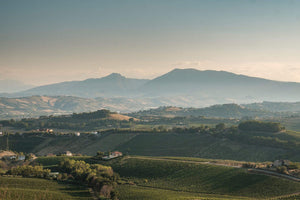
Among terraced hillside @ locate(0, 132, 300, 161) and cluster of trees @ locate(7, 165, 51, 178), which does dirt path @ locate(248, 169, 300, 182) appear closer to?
terraced hillside @ locate(0, 132, 300, 161)

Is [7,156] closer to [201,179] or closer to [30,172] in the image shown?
[30,172]

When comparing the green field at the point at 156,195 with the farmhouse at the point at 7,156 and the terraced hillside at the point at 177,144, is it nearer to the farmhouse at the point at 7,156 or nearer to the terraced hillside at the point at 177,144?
the terraced hillside at the point at 177,144

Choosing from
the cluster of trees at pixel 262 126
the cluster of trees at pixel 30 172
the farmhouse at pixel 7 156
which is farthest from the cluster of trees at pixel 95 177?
the cluster of trees at pixel 262 126

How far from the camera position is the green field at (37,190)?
250ft

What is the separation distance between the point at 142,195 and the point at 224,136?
95.1 metres

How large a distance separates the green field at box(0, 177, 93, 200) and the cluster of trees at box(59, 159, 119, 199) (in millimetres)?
3153

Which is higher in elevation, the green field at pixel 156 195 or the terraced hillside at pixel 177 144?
the terraced hillside at pixel 177 144

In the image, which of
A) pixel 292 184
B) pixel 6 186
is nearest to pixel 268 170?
pixel 292 184

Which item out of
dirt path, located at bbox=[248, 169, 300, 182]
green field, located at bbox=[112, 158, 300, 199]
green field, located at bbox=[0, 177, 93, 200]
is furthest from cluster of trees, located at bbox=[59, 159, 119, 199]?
dirt path, located at bbox=[248, 169, 300, 182]

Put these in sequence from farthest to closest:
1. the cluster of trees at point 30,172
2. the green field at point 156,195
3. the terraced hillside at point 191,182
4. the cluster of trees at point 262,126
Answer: the cluster of trees at point 262,126
the cluster of trees at point 30,172
the terraced hillside at point 191,182
the green field at point 156,195

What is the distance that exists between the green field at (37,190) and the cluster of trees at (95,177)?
3.15m

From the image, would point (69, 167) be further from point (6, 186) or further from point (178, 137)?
point (178, 137)

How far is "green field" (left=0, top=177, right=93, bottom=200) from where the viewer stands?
76188 millimetres

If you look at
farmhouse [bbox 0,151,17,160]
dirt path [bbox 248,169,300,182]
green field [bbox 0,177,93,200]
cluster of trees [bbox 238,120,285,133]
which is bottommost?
farmhouse [bbox 0,151,17,160]
